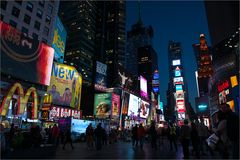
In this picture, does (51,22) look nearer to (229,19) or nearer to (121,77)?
(121,77)

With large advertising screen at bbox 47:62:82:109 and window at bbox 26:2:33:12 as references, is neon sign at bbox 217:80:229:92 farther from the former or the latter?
window at bbox 26:2:33:12

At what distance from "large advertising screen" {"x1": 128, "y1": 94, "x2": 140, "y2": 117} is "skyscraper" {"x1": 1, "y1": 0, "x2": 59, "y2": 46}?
25699 millimetres

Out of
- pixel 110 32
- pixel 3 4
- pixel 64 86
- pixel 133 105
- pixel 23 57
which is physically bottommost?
pixel 133 105

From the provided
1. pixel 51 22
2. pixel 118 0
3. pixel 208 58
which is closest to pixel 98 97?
pixel 51 22

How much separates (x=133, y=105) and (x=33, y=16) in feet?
108

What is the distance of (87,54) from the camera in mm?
106938

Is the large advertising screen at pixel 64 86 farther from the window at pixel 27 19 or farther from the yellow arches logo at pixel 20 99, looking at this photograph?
the window at pixel 27 19

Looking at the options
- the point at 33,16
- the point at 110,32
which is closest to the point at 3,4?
the point at 33,16

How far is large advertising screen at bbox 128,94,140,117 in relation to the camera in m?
54.8

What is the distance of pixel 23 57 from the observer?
30.3m

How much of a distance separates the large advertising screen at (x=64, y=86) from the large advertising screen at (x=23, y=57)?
4.69 metres

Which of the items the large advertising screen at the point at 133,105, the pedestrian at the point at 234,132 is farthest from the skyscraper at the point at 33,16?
the pedestrian at the point at 234,132

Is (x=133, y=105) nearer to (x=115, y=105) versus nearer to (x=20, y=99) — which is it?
(x=115, y=105)

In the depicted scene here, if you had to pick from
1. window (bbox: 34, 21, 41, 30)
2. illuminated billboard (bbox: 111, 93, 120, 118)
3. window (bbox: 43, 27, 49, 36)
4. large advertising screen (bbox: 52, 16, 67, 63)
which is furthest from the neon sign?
window (bbox: 34, 21, 41, 30)
